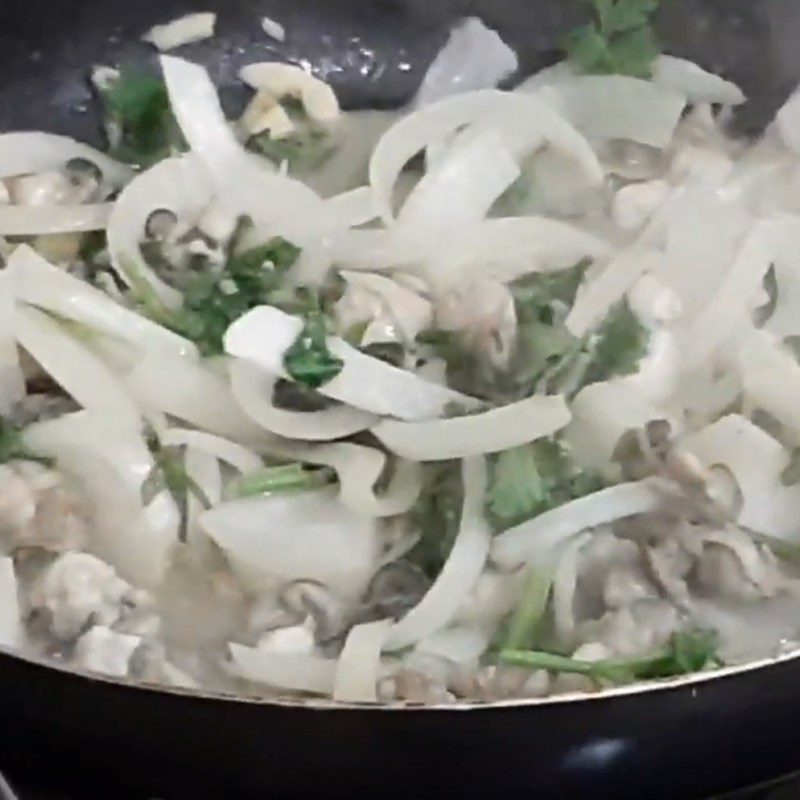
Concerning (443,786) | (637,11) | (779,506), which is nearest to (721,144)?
(637,11)

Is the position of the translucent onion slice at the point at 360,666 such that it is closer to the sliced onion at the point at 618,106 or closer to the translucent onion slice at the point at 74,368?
the translucent onion slice at the point at 74,368

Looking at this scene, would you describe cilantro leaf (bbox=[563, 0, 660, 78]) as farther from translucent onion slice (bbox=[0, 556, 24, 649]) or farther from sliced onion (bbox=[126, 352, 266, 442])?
translucent onion slice (bbox=[0, 556, 24, 649])

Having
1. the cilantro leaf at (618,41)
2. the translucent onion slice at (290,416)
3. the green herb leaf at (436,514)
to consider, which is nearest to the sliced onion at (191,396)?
the translucent onion slice at (290,416)

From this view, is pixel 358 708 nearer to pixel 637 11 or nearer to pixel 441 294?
pixel 441 294

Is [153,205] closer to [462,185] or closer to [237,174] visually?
[237,174]

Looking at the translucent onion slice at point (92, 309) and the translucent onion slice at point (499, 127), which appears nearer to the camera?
the translucent onion slice at point (92, 309)
